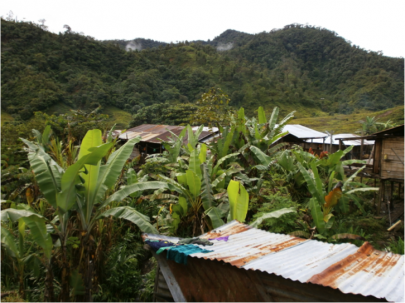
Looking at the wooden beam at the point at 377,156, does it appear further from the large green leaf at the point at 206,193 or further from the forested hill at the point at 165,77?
the forested hill at the point at 165,77

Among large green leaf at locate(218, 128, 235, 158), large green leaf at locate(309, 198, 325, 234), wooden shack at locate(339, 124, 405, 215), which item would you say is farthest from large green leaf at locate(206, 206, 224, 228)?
wooden shack at locate(339, 124, 405, 215)

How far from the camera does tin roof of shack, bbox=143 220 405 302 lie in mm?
2113

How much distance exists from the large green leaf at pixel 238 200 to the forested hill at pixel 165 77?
29.7 metres

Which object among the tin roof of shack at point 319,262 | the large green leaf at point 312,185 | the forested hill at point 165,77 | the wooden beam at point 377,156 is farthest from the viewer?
the forested hill at point 165,77

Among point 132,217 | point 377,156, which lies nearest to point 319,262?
point 132,217

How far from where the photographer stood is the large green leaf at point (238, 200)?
439 centimetres

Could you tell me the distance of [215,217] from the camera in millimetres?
4840

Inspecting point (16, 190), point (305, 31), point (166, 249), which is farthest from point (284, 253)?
point (305, 31)

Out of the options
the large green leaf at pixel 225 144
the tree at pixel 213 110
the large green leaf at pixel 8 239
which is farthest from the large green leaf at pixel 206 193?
the tree at pixel 213 110

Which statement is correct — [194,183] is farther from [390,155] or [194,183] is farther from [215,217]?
[390,155]

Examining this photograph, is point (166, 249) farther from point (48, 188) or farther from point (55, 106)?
point (55, 106)

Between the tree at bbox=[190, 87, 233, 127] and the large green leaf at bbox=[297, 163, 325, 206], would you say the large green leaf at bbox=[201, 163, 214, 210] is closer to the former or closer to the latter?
the large green leaf at bbox=[297, 163, 325, 206]

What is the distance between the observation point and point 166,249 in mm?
2852

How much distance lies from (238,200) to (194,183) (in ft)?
3.79
